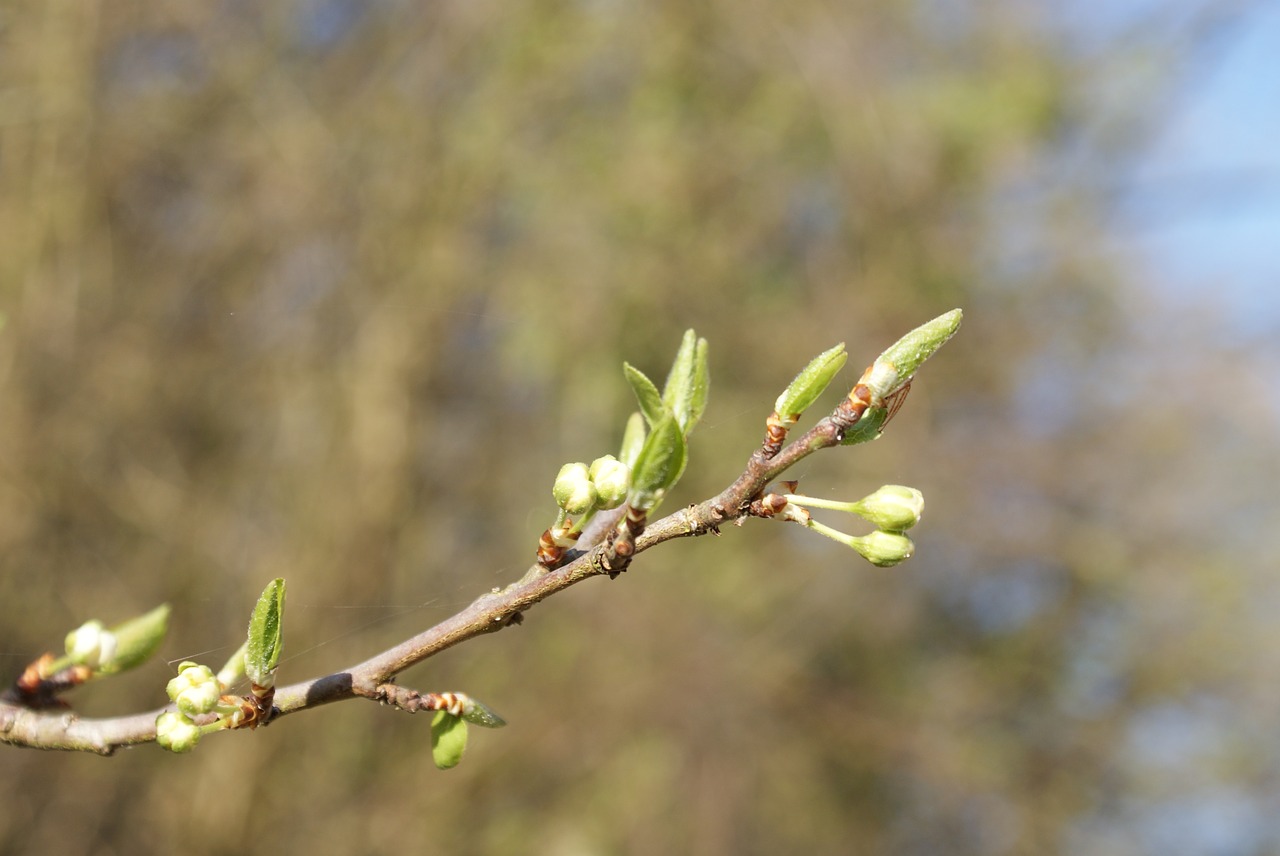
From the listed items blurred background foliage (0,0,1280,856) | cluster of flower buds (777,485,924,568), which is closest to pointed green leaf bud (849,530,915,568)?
cluster of flower buds (777,485,924,568)

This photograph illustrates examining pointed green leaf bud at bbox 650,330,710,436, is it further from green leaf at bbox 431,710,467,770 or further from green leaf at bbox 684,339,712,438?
green leaf at bbox 431,710,467,770

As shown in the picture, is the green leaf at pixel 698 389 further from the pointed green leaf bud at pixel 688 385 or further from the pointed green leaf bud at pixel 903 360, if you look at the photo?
the pointed green leaf bud at pixel 903 360

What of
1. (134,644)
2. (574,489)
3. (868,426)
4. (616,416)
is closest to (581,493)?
(574,489)

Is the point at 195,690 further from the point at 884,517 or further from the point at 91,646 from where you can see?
the point at 884,517

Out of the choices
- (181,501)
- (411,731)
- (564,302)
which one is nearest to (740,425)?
(564,302)

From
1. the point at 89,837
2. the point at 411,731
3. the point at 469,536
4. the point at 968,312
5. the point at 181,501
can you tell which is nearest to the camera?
the point at 89,837

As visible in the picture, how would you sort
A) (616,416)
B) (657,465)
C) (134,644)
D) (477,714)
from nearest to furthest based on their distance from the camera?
(657,465), (477,714), (134,644), (616,416)

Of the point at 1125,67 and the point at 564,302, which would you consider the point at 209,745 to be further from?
the point at 1125,67
